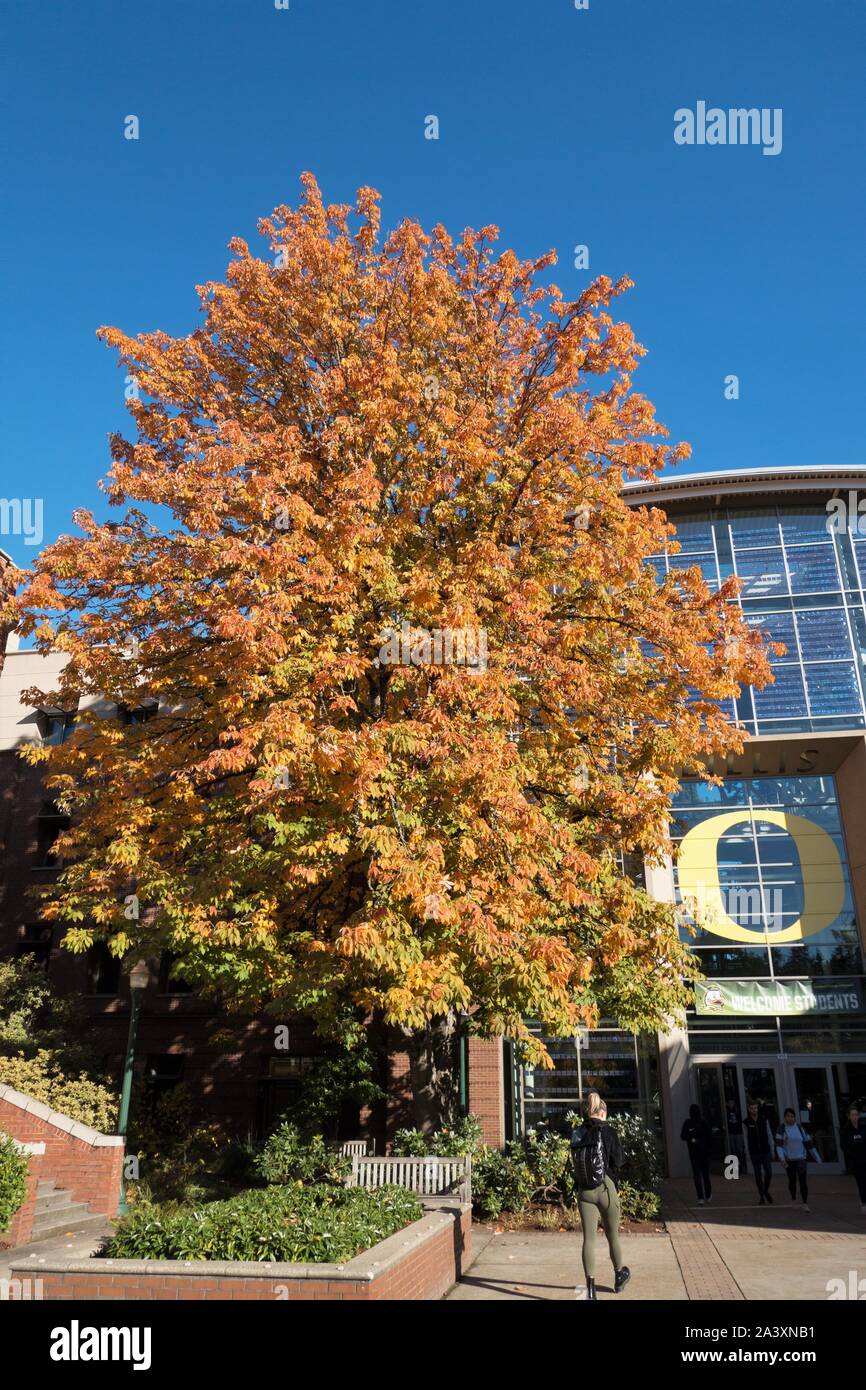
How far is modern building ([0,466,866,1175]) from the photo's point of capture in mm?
20391

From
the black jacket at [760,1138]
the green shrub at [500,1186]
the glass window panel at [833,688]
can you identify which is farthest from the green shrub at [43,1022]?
the glass window panel at [833,688]

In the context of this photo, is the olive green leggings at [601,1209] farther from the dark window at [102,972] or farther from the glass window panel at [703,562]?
the glass window panel at [703,562]

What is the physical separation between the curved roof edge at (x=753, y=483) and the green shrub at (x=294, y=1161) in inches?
742

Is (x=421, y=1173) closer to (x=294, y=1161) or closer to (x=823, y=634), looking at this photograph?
(x=294, y=1161)

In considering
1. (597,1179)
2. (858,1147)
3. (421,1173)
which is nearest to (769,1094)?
(858,1147)

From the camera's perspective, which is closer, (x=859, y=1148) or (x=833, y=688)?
(x=859, y=1148)

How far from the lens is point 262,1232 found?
7.16m

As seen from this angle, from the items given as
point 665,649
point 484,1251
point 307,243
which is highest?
point 307,243

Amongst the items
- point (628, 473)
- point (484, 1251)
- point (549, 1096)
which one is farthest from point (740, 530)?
point (484, 1251)

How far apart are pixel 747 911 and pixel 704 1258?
42.5 ft

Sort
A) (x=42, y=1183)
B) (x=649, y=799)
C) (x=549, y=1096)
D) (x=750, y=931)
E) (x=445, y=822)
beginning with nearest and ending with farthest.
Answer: (x=445, y=822)
(x=649, y=799)
(x=42, y=1183)
(x=549, y=1096)
(x=750, y=931)

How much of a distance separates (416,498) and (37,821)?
19039mm

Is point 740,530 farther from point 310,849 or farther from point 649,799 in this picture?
point 310,849

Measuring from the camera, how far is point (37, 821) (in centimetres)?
2648
